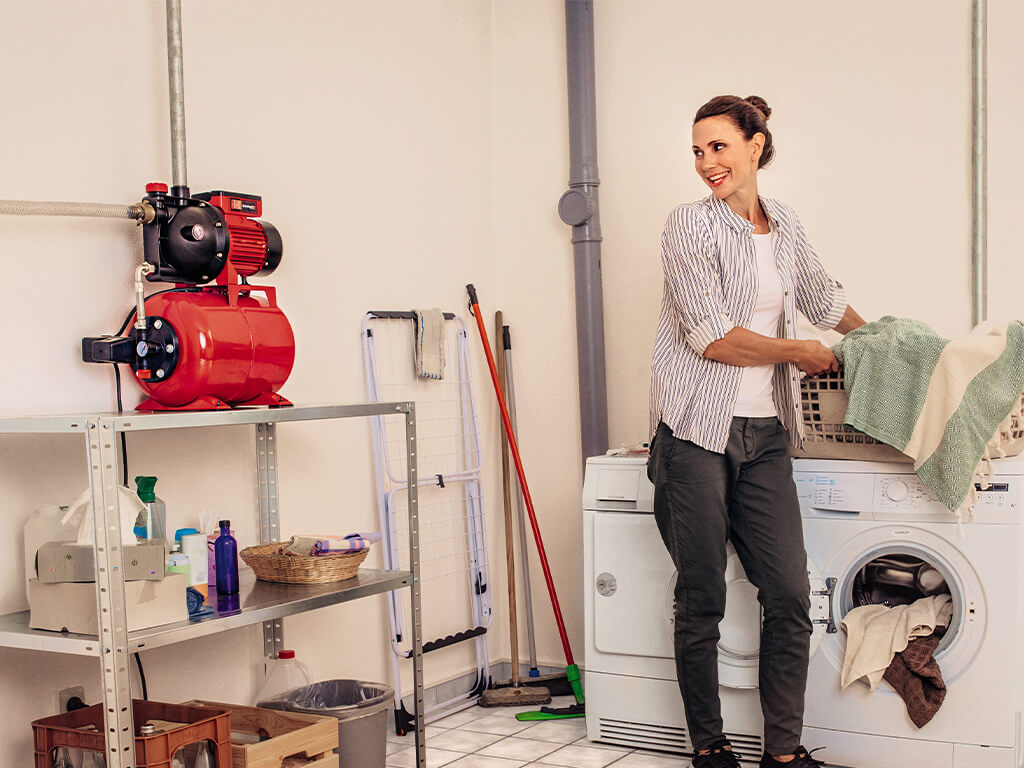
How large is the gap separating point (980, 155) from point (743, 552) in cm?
134

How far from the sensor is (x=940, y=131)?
3145mm

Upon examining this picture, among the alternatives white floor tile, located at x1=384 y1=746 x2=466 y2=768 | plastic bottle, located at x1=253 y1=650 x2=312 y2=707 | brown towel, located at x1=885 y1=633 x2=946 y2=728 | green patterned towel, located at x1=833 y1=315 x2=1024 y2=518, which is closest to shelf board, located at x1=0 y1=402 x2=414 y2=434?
plastic bottle, located at x1=253 y1=650 x2=312 y2=707

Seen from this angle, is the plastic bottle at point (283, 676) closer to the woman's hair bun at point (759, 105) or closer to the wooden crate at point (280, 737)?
the wooden crate at point (280, 737)

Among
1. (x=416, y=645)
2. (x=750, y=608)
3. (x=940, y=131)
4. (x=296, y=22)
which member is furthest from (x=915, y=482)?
(x=296, y=22)

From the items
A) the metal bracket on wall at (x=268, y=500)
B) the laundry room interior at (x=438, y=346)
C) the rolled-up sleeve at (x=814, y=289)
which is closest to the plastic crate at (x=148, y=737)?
→ the laundry room interior at (x=438, y=346)

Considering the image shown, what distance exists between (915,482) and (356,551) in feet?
4.57

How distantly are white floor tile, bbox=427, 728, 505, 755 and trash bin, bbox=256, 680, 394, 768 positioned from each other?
0.37 meters

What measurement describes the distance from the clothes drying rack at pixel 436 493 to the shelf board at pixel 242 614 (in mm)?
504

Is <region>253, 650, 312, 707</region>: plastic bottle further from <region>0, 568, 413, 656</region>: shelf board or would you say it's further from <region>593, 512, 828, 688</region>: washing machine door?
<region>593, 512, 828, 688</region>: washing machine door

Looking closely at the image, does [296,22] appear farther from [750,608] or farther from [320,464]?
[750,608]

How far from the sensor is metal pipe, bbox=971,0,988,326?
120 inches

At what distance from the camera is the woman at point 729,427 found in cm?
259

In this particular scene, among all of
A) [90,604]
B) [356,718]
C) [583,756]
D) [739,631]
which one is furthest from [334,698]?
[739,631]

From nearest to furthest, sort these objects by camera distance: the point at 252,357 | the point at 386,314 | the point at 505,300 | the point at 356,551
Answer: the point at 252,357 < the point at 356,551 < the point at 386,314 < the point at 505,300
